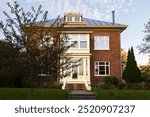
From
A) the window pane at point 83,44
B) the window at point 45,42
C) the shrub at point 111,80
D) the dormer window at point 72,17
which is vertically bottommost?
the shrub at point 111,80

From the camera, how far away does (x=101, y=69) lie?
1481 inches

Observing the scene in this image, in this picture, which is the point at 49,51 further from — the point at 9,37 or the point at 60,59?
the point at 9,37

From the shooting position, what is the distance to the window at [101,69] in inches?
1479

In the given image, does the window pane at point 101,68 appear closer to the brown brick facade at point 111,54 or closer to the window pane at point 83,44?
the brown brick facade at point 111,54

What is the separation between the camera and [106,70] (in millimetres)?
37812

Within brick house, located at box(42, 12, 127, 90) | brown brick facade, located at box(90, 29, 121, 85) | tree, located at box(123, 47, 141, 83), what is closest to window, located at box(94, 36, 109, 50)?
brick house, located at box(42, 12, 127, 90)

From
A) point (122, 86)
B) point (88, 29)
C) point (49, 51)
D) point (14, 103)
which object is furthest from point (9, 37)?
point (88, 29)

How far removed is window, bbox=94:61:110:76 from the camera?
3756 cm

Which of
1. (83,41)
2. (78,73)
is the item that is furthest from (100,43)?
(78,73)

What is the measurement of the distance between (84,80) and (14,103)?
27626 mm

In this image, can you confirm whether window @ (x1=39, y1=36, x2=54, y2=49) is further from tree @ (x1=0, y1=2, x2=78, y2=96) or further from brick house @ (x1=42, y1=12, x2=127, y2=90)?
brick house @ (x1=42, y1=12, x2=127, y2=90)

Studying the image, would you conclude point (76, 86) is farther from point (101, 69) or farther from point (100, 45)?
point (100, 45)

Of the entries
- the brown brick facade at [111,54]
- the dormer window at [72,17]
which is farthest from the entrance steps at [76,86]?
the dormer window at [72,17]

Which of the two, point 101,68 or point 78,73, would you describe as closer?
point 78,73
